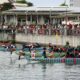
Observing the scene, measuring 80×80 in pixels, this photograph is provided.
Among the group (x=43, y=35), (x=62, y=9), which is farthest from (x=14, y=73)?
(x=62, y=9)

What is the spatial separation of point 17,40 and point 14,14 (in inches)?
694

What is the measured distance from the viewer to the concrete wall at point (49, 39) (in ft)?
246

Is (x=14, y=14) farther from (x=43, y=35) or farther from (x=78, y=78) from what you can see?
(x=78, y=78)

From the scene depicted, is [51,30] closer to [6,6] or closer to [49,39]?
[49,39]

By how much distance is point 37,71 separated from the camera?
2223 inches

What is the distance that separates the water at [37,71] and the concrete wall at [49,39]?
10.6m

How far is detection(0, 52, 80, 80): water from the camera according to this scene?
168 feet

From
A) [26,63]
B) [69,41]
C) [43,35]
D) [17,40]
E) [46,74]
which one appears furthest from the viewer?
[17,40]

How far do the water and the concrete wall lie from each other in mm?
10560

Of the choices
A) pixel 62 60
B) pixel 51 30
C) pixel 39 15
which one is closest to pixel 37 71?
pixel 62 60

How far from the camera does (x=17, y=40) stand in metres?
93.3

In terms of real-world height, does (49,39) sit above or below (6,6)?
above

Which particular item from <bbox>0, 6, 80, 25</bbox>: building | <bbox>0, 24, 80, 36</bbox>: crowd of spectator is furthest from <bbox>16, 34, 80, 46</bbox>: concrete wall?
<bbox>0, 6, 80, 25</bbox>: building

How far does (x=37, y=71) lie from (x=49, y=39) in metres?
25.0
